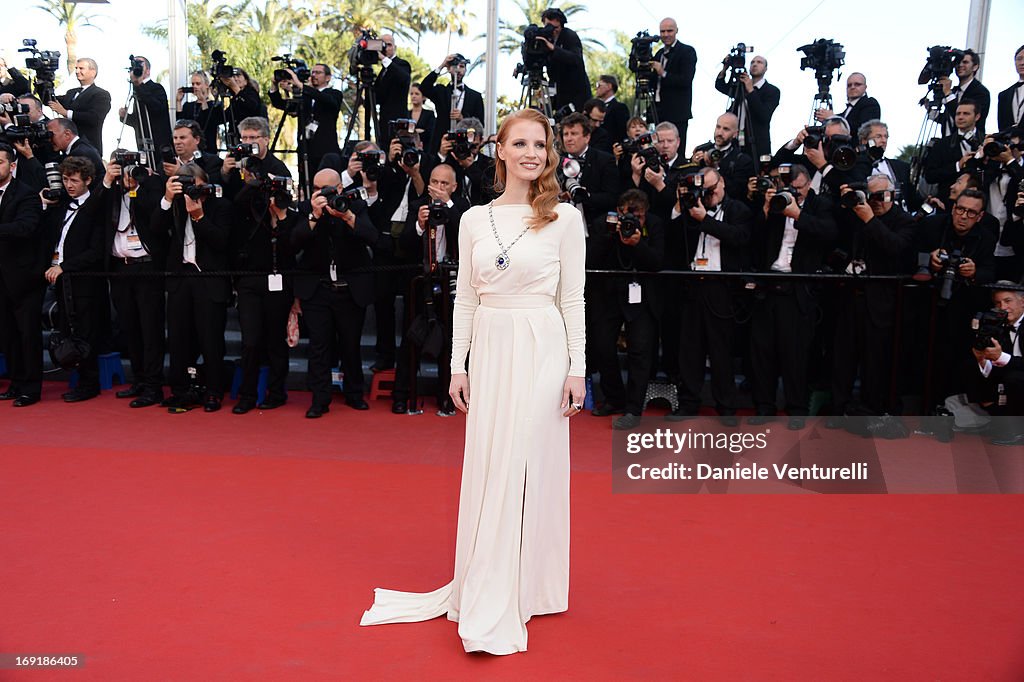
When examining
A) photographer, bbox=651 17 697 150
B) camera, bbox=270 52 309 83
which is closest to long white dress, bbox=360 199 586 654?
camera, bbox=270 52 309 83

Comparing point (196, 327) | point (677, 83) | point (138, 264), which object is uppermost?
point (677, 83)

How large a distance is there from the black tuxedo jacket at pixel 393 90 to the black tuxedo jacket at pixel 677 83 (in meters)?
2.22

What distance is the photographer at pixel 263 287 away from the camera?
254 inches

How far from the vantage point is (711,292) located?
627cm

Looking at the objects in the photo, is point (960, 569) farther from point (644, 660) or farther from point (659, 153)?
point (659, 153)

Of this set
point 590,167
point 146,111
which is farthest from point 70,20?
point 590,167

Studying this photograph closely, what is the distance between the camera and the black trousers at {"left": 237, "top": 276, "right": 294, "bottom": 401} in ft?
21.4

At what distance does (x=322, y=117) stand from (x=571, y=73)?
220 cm

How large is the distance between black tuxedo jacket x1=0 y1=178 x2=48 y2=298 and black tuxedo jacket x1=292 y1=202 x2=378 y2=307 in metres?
1.95

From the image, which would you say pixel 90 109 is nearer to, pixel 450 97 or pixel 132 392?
pixel 132 392

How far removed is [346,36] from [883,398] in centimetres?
907

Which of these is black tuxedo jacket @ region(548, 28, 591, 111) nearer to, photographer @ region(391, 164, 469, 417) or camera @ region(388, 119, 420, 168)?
camera @ region(388, 119, 420, 168)

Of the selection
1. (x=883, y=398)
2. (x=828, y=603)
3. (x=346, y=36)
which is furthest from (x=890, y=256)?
(x=346, y=36)

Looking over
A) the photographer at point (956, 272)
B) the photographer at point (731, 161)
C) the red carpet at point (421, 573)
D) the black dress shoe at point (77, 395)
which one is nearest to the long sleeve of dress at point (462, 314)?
the red carpet at point (421, 573)
